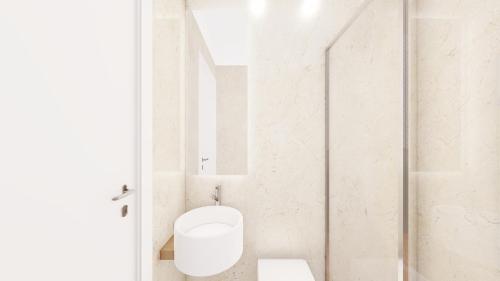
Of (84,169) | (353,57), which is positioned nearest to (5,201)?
(84,169)

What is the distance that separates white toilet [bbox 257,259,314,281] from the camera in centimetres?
148

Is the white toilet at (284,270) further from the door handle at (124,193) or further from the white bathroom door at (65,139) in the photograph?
the door handle at (124,193)

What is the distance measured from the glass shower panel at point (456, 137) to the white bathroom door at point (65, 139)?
1117 millimetres

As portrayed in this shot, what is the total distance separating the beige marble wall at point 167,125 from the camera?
4.30 feet

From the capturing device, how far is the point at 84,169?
0.81 m

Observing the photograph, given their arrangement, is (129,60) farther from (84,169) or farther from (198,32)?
(198,32)

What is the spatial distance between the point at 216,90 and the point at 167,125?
20.1 inches

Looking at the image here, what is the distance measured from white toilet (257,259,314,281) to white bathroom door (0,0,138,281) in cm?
81

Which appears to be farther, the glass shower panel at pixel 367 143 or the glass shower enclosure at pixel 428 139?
the glass shower panel at pixel 367 143

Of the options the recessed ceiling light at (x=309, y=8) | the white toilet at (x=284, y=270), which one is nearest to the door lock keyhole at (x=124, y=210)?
the white toilet at (x=284, y=270)

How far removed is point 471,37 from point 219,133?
1.40m

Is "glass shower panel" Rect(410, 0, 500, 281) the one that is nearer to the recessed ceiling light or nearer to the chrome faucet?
the recessed ceiling light

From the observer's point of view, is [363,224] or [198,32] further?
[198,32]

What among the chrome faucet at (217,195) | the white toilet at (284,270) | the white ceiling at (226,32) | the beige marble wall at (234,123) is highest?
the white ceiling at (226,32)
